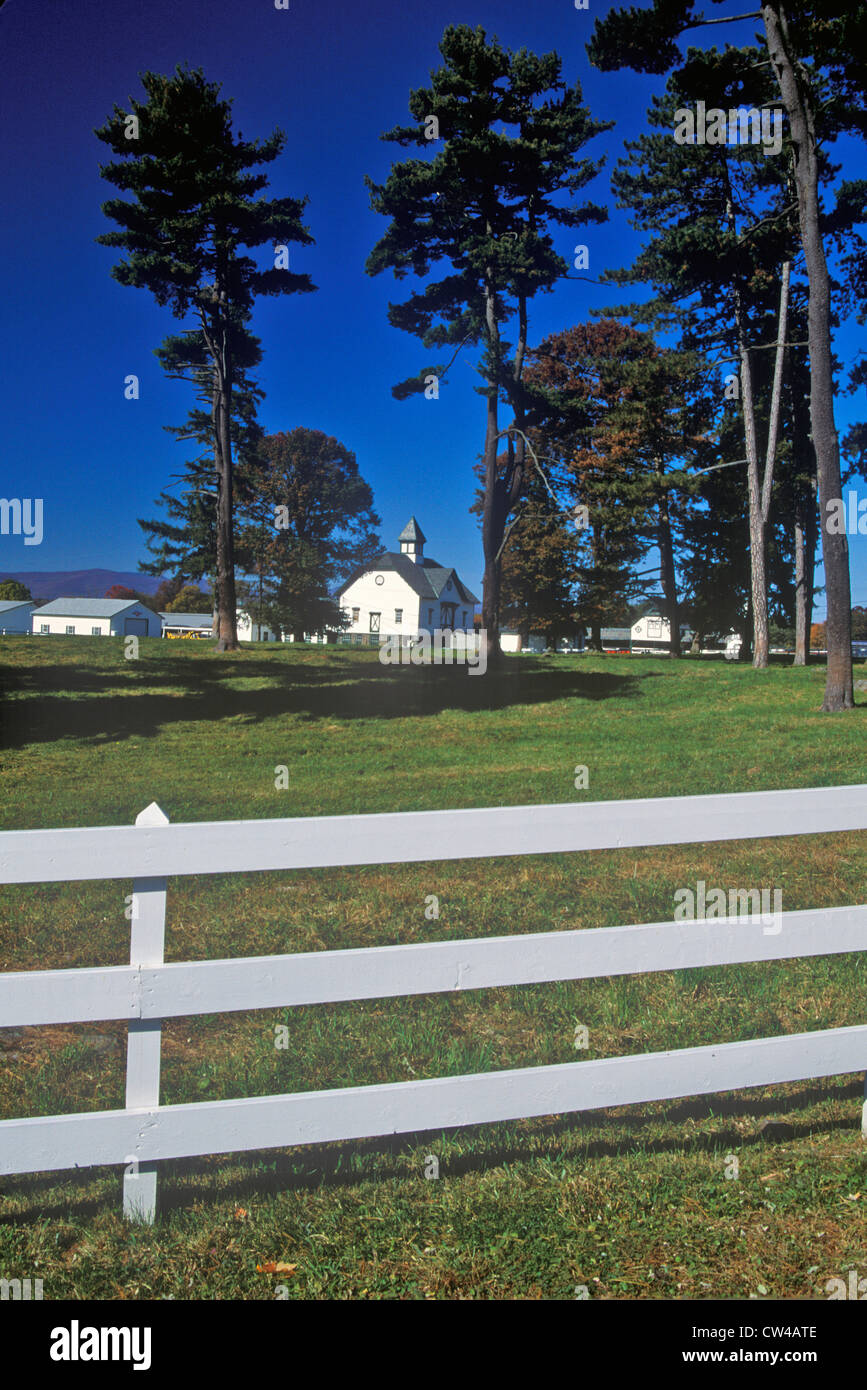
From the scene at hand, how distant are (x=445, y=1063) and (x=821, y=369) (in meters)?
13.1

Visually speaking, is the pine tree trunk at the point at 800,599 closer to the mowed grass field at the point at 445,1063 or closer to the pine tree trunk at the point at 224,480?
the mowed grass field at the point at 445,1063

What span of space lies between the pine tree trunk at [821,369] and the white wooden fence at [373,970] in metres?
11.4

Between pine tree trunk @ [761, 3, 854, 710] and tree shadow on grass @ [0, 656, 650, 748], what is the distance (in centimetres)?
337

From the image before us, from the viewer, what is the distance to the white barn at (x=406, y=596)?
51.7 ft

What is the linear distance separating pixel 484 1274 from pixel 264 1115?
2.79ft

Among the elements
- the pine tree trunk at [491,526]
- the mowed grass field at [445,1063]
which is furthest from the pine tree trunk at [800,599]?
the mowed grass field at [445,1063]

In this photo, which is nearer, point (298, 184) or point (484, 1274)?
point (484, 1274)

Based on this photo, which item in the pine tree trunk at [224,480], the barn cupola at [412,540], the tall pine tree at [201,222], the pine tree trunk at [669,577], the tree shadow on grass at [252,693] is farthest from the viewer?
the pine tree trunk at [669,577]

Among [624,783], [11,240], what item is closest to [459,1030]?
[624,783]

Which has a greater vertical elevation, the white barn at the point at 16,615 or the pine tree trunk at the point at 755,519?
the pine tree trunk at the point at 755,519

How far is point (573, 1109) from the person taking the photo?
299cm
